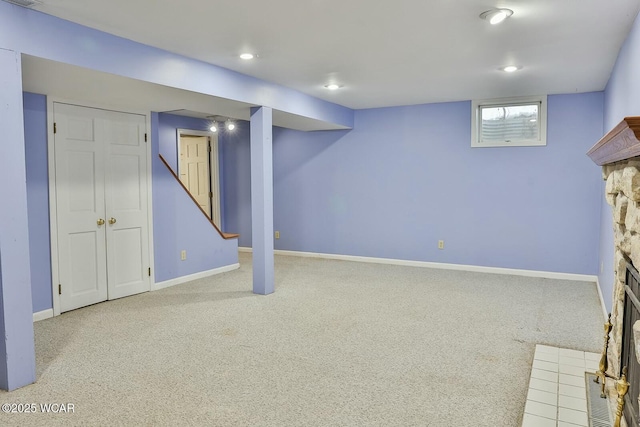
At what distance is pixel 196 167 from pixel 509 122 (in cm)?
460

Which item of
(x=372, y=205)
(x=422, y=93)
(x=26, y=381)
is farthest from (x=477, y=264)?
(x=26, y=381)

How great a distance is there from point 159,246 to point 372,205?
3000 millimetres

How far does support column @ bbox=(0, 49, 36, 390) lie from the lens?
252cm

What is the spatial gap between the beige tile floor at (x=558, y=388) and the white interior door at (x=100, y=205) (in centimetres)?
385

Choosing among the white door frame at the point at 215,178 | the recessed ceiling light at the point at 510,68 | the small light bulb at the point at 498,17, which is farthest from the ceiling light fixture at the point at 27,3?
the white door frame at the point at 215,178

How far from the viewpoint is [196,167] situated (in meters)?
7.21

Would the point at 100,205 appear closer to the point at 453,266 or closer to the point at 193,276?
the point at 193,276

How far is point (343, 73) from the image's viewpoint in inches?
170

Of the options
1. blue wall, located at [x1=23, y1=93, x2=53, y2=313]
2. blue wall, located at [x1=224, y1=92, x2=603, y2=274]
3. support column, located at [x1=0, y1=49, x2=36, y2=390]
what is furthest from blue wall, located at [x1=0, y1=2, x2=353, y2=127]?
blue wall, located at [x1=224, y1=92, x2=603, y2=274]

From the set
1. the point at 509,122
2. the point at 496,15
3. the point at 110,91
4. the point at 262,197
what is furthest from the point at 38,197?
the point at 509,122

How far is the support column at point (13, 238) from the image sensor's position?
8.28ft

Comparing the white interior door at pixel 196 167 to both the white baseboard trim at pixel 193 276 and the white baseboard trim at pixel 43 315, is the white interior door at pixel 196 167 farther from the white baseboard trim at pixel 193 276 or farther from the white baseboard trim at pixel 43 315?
the white baseboard trim at pixel 43 315

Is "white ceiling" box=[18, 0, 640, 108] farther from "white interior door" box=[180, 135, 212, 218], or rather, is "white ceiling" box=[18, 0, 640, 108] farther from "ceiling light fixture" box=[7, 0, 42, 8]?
"white interior door" box=[180, 135, 212, 218]

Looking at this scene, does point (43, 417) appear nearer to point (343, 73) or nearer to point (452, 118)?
point (343, 73)
